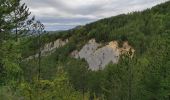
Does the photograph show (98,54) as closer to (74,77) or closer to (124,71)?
(74,77)

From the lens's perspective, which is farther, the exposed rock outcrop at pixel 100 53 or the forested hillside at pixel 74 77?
the exposed rock outcrop at pixel 100 53

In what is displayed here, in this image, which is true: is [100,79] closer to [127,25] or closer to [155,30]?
[155,30]

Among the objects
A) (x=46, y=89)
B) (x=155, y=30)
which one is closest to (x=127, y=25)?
(x=155, y=30)

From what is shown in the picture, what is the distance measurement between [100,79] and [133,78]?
118 ft

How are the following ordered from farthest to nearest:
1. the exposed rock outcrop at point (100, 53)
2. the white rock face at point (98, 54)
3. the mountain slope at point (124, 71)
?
1. the white rock face at point (98, 54)
2. the exposed rock outcrop at point (100, 53)
3. the mountain slope at point (124, 71)

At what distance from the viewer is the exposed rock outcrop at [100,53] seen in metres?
133

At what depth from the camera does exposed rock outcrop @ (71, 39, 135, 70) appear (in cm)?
13339

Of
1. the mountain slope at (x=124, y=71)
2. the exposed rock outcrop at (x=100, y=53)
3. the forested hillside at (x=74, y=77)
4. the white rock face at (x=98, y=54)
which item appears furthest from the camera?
the white rock face at (x=98, y=54)

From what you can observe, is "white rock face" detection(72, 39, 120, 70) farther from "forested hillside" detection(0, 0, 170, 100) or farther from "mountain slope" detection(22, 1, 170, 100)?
"forested hillside" detection(0, 0, 170, 100)

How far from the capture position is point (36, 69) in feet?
238

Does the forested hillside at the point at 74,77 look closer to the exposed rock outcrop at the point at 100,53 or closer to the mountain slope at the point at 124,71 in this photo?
the mountain slope at the point at 124,71

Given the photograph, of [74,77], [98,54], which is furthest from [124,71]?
[98,54]

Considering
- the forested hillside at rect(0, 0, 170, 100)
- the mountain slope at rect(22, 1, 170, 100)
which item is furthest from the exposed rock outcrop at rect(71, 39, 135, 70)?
the forested hillside at rect(0, 0, 170, 100)

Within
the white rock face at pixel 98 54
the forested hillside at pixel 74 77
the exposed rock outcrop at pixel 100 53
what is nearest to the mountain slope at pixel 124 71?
the forested hillside at pixel 74 77
